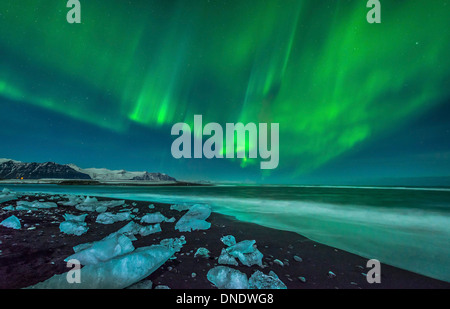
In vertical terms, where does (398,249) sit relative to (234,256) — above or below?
below

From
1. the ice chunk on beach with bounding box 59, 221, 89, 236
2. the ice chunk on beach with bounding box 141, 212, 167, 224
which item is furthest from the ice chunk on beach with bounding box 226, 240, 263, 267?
the ice chunk on beach with bounding box 59, 221, 89, 236

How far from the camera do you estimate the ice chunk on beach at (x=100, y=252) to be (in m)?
2.70

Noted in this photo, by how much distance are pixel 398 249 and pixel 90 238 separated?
7.96 m

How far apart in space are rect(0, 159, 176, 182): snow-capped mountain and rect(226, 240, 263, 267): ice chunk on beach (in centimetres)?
14443

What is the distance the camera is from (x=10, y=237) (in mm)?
3939

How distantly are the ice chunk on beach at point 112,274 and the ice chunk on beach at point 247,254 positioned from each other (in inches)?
56.7

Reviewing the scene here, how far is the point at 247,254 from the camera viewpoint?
306 cm

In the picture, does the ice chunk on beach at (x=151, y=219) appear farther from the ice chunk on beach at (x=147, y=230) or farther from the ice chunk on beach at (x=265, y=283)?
the ice chunk on beach at (x=265, y=283)

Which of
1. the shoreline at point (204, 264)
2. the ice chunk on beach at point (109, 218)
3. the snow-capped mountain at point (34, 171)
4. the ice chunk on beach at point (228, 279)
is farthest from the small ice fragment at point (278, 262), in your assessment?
the snow-capped mountain at point (34, 171)

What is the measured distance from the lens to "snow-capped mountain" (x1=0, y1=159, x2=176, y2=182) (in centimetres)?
13388

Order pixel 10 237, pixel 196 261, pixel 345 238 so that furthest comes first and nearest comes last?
pixel 345 238, pixel 10 237, pixel 196 261

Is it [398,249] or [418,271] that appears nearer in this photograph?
[418,271]
